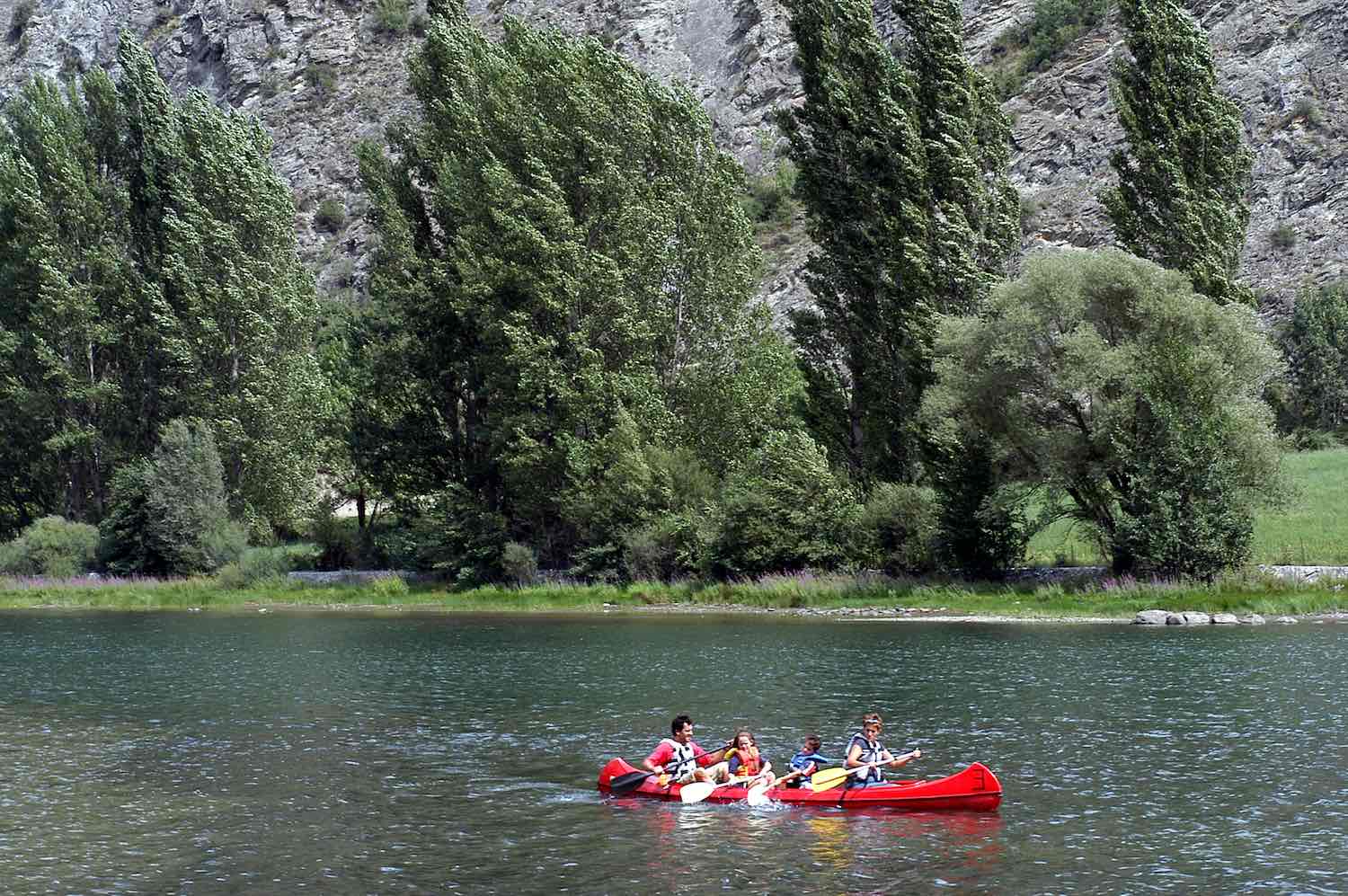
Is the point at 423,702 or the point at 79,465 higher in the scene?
the point at 79,465

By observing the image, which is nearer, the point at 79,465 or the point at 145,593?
the point at 145,593

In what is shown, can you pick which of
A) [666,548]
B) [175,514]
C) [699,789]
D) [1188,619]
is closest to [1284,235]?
[666,548]

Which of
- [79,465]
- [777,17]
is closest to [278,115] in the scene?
[777,17]

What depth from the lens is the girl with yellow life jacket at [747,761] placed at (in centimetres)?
2589

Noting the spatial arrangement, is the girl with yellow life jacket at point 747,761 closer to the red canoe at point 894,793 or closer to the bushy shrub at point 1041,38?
the red canoe at point 894,793

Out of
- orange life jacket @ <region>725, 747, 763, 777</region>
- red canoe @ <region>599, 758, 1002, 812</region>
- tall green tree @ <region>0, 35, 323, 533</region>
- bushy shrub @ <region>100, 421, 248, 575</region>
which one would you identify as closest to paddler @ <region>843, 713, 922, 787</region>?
red canoe @ <region>599, 758, 1002, 812</region>

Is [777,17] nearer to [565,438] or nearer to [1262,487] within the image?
[565,438]

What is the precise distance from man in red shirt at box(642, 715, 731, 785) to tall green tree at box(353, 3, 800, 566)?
122ft

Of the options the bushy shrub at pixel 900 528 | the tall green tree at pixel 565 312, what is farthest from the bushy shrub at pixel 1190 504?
the tall green tree at pixel 565 312

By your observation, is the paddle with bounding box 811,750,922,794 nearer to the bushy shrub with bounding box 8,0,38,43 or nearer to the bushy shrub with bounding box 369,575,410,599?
the bushy shrub with bounding box 369,575,410,599

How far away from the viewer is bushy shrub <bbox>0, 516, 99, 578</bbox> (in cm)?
7675

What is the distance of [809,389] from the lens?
6406cm

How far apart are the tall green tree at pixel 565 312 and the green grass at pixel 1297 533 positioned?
14935 mm

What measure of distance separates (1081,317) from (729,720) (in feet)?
88.8
